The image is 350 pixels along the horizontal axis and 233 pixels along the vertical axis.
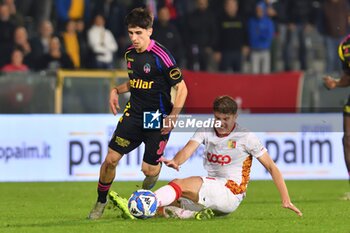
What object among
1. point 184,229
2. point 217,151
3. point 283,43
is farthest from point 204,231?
point 283,43

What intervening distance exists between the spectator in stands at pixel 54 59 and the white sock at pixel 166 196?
36.1 feet

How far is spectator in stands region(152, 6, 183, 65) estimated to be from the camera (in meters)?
22.7

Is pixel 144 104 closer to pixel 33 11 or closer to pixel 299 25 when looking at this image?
pixel 33 11

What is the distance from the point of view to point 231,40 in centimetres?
2367

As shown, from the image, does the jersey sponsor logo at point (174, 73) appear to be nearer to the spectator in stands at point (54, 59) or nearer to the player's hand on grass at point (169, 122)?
the player's hand on grass at point (169, 122)

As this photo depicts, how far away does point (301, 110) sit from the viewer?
21703 mm

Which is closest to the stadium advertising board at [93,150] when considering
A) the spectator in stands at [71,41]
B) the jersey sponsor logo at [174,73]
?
the spectator in stands at [71,41]

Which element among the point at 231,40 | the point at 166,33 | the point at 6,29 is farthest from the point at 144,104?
the point at 231,40

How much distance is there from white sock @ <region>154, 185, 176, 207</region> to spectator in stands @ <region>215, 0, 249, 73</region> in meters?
12.2

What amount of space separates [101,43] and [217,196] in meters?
11.6

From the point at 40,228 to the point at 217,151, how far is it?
81.1 inches

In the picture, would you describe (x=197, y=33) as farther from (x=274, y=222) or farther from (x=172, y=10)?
(x=274, y=222)

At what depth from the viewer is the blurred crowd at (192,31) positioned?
22750 mm

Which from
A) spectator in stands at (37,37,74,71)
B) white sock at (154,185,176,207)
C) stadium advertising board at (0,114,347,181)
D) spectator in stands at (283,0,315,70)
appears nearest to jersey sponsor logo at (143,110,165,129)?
white sock at (154,185,176,207)
